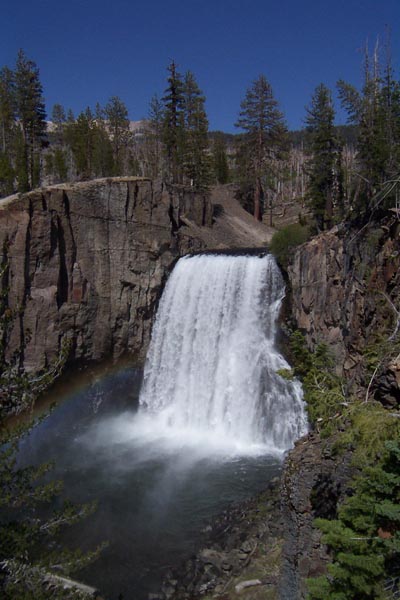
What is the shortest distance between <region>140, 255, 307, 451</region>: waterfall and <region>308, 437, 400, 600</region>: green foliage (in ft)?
41.7

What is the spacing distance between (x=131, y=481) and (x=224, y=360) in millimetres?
7477

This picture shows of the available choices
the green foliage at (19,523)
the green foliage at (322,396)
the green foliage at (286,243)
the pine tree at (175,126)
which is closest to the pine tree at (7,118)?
the pine tree at (175,126)

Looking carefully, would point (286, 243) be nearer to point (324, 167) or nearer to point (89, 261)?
point (324, 167)

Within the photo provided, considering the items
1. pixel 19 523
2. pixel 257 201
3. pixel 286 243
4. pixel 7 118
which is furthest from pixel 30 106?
pixel 19 523

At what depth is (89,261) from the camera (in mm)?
24375

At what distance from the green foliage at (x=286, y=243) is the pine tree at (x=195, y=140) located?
1538 cm

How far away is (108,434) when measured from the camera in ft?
70.8

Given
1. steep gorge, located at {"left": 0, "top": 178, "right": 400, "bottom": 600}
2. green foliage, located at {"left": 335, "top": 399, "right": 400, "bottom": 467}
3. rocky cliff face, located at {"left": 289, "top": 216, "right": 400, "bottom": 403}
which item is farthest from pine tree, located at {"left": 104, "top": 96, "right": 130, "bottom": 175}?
green foliage, located at {"left": 335, "top": 399, "right": 400, "bottom": 467}

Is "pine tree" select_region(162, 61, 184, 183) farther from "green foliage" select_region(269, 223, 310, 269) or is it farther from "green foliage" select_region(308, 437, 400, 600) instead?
"green foliage" select_region(308, 437, 400, 600)

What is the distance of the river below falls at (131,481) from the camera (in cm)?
1196

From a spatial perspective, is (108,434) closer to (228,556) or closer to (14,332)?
(14,332)

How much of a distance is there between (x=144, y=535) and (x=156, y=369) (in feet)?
38.5

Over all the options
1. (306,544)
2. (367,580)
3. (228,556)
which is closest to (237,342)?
(228,556)

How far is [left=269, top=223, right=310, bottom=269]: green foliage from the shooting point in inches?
823
